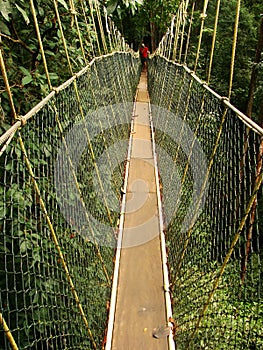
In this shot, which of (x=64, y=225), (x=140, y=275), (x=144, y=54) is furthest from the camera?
(x=144, y=54)

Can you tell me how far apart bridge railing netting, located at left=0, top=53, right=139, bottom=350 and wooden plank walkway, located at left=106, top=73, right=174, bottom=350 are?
9 centimetres

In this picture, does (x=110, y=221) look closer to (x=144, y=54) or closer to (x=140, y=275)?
(x=140, y=275)

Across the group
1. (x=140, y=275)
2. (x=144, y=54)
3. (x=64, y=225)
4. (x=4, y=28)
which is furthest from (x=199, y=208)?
(x=144, y=54)

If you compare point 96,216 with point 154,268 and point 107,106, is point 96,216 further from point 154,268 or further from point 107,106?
point 107,106

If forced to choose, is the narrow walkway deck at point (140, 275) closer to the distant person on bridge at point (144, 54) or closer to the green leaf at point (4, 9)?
the green leaf at point (4, 9)

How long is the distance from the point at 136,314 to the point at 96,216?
675 millimetres

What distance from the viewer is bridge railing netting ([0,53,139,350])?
1.30 metres

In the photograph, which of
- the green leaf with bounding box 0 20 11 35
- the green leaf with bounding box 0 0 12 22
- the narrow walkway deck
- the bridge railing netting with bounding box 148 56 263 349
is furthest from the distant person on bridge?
the green leaf with bounding box 0 0 12 22

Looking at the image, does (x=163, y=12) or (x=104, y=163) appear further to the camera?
(x=163, y=12)

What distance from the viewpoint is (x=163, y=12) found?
724cm

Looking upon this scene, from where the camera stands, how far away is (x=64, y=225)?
65.5 inches

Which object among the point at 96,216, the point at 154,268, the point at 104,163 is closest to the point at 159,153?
the point at 104,163

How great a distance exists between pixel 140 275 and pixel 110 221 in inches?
17.1

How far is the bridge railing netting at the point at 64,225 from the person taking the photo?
1.30 meters
